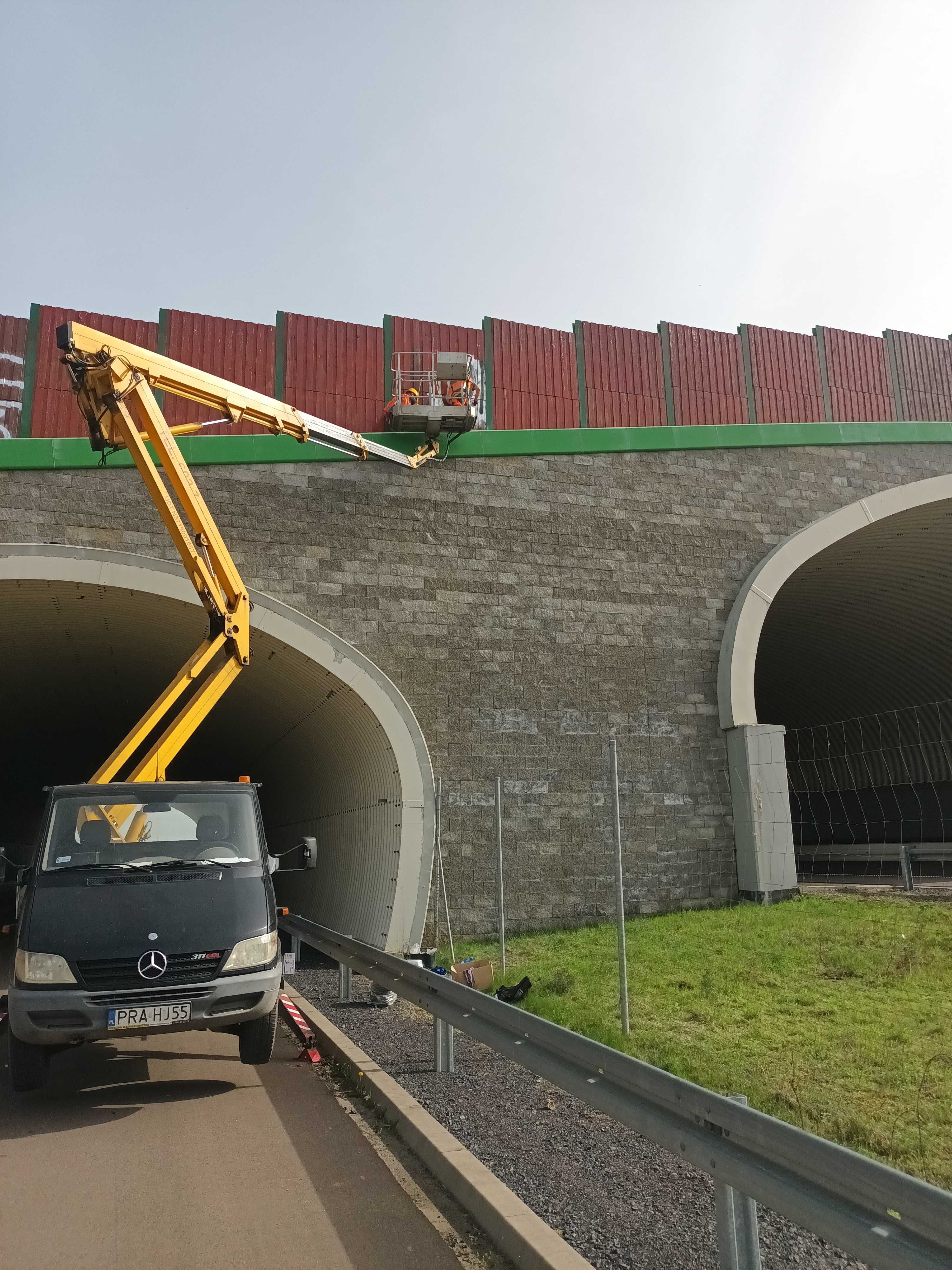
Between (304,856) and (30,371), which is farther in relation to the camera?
(30,371)

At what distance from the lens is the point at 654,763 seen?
568 inches

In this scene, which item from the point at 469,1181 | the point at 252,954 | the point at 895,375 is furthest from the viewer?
the point at 895,375

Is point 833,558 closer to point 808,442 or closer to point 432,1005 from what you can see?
point 808,442

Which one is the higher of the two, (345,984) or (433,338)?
(433,338)

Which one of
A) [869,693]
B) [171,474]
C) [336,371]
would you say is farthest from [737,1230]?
[869,693]

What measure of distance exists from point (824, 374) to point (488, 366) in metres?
6.34

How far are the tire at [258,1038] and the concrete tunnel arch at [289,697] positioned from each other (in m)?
5.31

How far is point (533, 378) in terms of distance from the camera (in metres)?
16.0

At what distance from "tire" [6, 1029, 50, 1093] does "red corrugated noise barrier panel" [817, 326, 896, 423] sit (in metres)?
15.8

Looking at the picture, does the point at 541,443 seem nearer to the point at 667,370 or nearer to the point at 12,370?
the point at 667,370

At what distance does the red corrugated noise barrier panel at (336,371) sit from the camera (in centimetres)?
1505

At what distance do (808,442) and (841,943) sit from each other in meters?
9.11

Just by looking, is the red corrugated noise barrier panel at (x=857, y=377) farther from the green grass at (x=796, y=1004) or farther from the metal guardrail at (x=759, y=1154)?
the metal guardrail at (x=759, y=1154)

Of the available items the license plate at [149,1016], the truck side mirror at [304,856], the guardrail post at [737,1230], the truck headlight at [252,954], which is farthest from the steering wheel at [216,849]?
the guardrail post at [737,1230]
